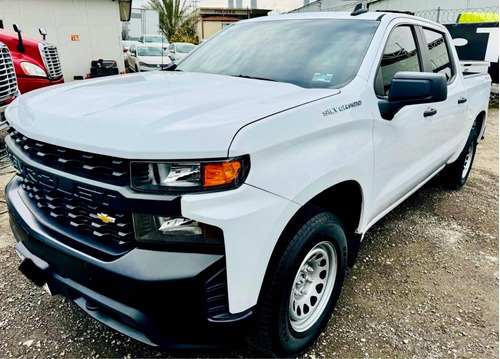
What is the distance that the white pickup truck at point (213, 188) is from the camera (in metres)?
1.53

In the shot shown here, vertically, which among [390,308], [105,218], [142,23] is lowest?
[390,308]

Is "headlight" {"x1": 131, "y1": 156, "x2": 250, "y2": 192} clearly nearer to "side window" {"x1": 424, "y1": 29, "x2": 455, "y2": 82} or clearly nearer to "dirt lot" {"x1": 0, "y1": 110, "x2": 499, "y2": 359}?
"dirt lot" {"x1": 0, "y1": 110, "x2": 499, "y2": 359}

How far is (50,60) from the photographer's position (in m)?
7.18

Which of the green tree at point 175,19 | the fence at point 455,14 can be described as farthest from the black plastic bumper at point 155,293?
the green tree at point 175,19

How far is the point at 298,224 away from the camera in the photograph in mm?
1873

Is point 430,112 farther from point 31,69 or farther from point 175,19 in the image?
point 175,19

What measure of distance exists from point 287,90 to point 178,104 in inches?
25.5

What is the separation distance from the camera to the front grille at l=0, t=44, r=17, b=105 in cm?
475

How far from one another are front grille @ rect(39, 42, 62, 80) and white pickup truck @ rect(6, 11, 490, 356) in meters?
5.35

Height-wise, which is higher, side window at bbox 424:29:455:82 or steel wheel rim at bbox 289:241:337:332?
side window at bbox 424:29:455:82

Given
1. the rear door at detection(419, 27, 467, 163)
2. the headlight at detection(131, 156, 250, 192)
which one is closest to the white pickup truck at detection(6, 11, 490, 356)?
the headlight at detection(131, 156, 250, 192)

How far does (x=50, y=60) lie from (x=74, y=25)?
21.5 ft

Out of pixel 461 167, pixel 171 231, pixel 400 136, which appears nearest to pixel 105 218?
pixel 171 231

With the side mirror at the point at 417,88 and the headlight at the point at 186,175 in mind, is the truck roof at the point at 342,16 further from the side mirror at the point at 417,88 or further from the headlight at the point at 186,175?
the headlight at the point at 186,175
